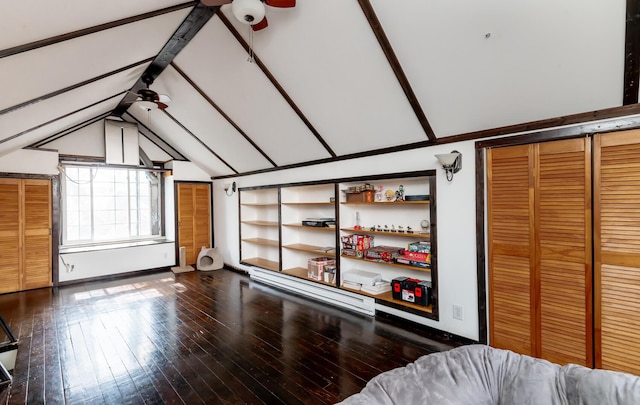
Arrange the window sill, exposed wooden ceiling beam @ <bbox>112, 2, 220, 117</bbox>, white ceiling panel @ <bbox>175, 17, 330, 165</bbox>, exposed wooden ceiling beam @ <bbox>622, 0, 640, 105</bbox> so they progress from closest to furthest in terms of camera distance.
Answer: exposed wooden ceiling beam @ <bbox>622, 0, 640, 105</bbox> < exposed wooden ceiling beam @ <bbox>112, 2, 220, 117</bbox> < white ceiling panel @ <bbox>175, 17, 330, 165</bbox> < the window sill

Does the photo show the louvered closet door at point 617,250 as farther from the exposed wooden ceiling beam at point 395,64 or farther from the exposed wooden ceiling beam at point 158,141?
the exposed wooden ceiling beam at point 158,141

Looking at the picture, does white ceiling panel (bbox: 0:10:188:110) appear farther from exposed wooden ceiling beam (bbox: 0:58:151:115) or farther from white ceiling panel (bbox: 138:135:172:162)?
white ceiling panel (bbox: 138:135:172:162)

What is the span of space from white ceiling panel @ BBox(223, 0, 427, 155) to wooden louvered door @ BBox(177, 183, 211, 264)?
4431mm

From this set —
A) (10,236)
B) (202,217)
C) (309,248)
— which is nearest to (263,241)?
(309,248)

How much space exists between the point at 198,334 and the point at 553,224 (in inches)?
147

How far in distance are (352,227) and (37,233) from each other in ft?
18.0

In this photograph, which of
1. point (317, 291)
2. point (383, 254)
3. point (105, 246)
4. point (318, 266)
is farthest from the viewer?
point (105, 246)

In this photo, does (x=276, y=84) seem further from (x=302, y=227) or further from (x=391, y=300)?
(x=391, y=300)

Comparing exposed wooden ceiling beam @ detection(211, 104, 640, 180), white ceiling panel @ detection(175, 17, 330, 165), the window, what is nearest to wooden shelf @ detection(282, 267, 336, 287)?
white ceiling panel @ detection(175, 17, 330, 165)

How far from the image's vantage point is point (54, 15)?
1.84 m

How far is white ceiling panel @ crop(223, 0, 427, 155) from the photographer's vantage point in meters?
2.57

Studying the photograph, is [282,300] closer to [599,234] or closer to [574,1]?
[599,234]

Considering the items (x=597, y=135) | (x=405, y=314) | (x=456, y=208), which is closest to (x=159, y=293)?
(x=405, y=314)

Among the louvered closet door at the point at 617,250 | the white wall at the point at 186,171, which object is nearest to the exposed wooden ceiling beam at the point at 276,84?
the louvered closet door at the point at 617,250
